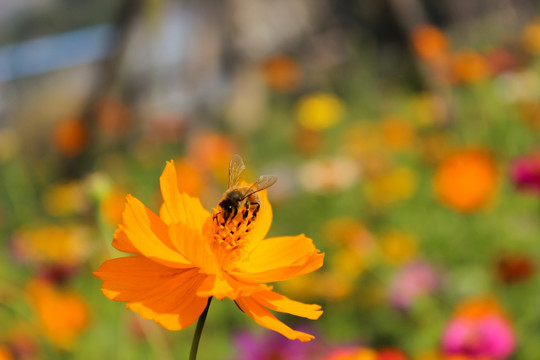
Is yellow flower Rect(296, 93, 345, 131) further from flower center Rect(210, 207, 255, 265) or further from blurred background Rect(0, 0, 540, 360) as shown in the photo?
Result: flower center Rect(210, 207, 255, 265)

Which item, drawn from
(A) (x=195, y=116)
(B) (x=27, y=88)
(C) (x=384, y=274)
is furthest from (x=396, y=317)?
(B) (x=27, y=88)

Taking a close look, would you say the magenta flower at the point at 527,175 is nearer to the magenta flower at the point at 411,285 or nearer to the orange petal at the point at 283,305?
the magenta flower at the point at 411,285

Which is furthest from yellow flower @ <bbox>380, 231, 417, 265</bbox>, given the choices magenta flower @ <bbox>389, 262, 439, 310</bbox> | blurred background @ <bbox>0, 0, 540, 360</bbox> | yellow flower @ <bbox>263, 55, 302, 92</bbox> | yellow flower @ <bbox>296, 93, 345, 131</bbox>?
yellow flower @ <bbox>263, 55, 302, 92</bbox>

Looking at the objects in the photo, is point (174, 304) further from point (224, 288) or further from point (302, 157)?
point (302, 157)

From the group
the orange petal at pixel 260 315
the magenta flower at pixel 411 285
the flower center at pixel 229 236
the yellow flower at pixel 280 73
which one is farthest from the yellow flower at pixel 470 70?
the orange petal at pixel 260 315

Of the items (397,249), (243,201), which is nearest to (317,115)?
(397,249)
